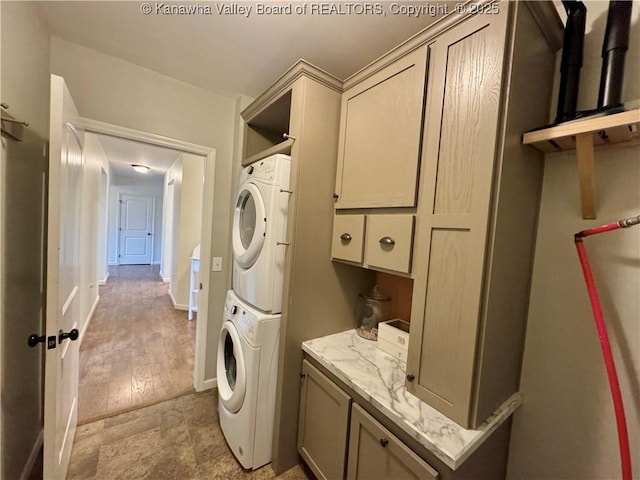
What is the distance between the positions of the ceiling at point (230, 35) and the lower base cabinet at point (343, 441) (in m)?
1.84

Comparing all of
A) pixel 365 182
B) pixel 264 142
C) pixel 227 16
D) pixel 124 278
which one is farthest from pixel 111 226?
pixel 365 182

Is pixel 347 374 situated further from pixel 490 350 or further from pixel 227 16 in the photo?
pixel 227 16

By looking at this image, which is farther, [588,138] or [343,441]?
[343,441]

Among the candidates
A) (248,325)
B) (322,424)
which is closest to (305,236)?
(248,325)

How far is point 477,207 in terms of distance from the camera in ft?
2.87

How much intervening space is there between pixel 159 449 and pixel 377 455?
4.64 feet

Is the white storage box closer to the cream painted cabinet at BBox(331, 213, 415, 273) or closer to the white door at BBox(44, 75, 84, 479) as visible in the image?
the cream painted cabinet at BBox(331, 213, 415, 273)

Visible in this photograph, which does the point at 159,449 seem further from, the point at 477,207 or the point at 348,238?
the point at 477,207

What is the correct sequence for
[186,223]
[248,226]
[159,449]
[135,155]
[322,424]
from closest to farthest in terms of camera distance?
[322,424] < [159,449] < [248,226] < [186,223] < [135,155]

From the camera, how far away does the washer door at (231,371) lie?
1.45 metres

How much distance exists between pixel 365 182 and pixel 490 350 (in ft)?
2.88

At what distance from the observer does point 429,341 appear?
39.7 inches

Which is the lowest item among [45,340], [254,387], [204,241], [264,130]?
[254,387]

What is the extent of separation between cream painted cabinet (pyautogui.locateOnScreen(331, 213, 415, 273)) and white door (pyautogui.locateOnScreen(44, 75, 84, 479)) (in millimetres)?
1246
